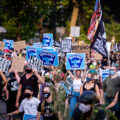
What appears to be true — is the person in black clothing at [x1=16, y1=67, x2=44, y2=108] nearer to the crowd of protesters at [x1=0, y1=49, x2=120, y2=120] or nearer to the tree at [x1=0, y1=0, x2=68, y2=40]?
the crowd of protesters at [x1=0, y1=49, x2=120, y2=120]

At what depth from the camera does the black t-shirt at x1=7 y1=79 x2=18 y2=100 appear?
29.6 ft

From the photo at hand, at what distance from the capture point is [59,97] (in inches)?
183

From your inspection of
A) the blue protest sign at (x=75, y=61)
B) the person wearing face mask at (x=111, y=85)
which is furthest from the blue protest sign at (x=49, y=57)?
the person wearing face mask at (x=111, y=85)

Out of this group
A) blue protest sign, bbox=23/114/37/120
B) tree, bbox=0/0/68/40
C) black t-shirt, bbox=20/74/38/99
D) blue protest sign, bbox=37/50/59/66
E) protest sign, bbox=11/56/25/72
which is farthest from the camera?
tree, bbox=0/0/68/40

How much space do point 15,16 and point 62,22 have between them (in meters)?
7.54

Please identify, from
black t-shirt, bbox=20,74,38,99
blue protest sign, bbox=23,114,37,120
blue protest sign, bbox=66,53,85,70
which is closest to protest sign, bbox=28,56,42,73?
black t-shirt, bbox=20,74,38,99

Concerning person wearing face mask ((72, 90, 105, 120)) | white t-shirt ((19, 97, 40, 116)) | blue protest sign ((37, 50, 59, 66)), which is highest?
blue protest sign ((37, 50, 59, 66))

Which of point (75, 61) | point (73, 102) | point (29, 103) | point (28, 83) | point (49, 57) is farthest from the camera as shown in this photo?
point (75, 61)

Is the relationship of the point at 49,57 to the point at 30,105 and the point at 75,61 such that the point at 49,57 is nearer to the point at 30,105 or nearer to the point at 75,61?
the point at 75,61

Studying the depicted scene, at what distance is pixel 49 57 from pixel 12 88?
2015 mm

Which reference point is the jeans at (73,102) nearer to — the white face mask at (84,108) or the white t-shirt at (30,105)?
the white face mask at (84,108)

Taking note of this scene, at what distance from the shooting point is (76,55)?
39.0 ft

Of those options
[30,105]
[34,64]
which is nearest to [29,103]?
[30,105]

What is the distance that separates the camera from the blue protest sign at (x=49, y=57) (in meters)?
10.6
